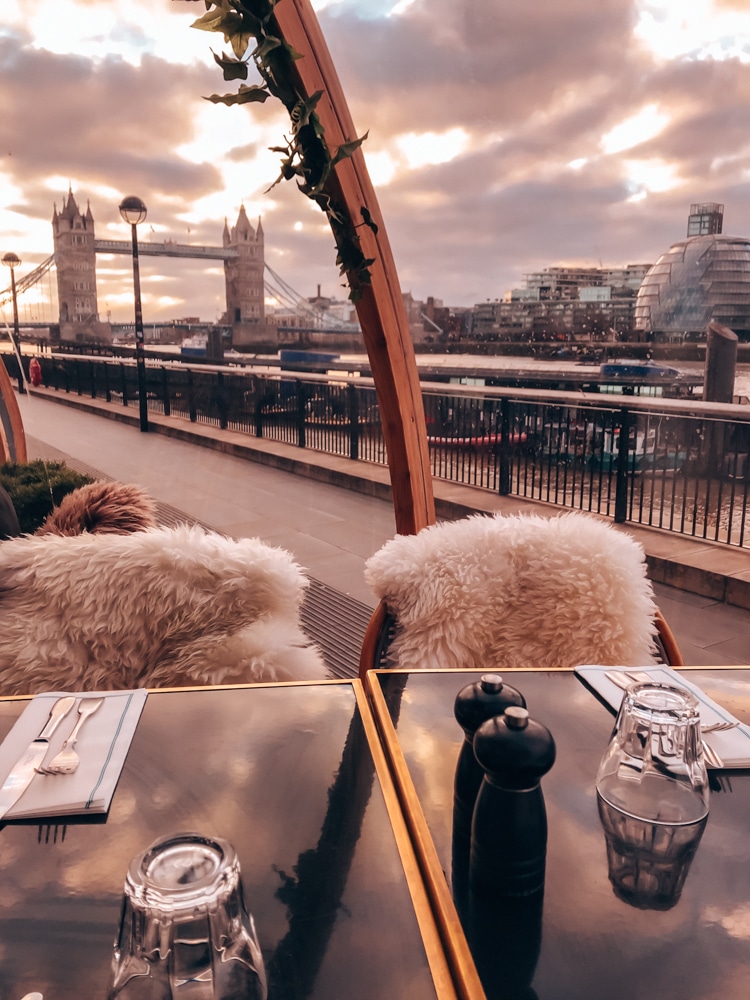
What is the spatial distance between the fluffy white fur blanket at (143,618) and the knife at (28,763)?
13.8 inches

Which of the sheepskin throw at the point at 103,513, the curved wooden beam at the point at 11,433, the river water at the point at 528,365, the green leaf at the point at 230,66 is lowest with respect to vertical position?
the sheepskin throw at the point at 103,513

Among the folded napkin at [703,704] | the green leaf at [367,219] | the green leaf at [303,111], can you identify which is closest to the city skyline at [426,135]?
the green leaf at [367,219]

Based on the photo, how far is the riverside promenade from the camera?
9.43 ft

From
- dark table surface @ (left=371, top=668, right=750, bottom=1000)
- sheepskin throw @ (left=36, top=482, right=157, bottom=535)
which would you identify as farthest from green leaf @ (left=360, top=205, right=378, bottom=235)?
dark table surface @ (left=371, top=668, right=750, bottom=1000)

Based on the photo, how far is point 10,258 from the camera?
2.33 m

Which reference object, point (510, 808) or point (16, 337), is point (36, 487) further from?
point (510, 808)

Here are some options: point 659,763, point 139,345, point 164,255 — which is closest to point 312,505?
point 139,345

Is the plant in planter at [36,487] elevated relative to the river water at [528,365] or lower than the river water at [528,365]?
lower

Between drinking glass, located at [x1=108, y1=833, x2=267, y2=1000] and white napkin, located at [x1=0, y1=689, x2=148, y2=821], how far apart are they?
0.30 m

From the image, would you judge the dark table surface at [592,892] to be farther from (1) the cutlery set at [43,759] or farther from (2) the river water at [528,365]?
(2) the river water at [528,365]

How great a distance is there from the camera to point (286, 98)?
143 cm

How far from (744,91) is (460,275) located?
1.16 meters

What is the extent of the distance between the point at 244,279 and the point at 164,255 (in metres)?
0.29

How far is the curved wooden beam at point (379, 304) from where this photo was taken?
62.2 inches
